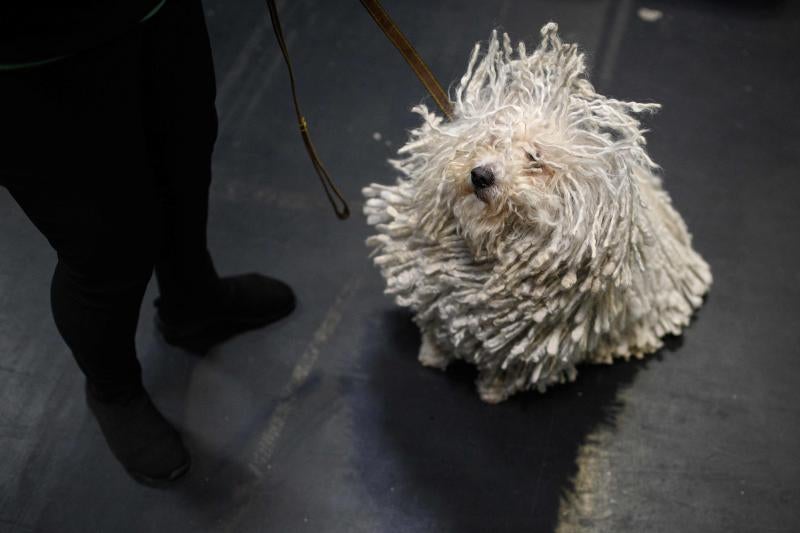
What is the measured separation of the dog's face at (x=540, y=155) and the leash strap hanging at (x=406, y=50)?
4cm

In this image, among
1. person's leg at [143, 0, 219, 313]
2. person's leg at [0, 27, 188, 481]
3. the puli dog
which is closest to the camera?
person's leg at [0, 27, 188, 481]

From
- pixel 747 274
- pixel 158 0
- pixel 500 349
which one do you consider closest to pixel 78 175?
pixel 158 0

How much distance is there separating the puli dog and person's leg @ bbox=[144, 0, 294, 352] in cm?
27

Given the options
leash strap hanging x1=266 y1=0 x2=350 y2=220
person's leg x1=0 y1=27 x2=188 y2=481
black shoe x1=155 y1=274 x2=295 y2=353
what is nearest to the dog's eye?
leash strap hanging x1=266 y1=0 x2=350 y2=220

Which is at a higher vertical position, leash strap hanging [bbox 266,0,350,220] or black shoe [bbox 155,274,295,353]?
leash strap hanging [bbox 266,0,350,220]

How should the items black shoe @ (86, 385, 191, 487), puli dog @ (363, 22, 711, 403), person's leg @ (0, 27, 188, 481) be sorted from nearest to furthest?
person's leg @ (0, 27, 188, 481) < puli dog @ (363, 22, 711, 403) < black shoe @ (86, 385, 191, 487)

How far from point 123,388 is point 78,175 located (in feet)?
1.66

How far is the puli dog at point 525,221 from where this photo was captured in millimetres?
1016

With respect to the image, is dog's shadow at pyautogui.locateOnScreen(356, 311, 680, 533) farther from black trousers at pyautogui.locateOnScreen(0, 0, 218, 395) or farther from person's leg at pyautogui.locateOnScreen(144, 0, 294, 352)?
black trousers at pyautogui.locateOnScreen(0, 0, 218, 395)

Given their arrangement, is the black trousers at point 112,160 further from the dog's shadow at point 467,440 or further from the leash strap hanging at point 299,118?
the dog's shadow at point 467,440

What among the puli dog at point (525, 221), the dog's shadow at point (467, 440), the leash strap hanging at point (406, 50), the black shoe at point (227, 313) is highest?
the leash strap hanging at point (406, 50)

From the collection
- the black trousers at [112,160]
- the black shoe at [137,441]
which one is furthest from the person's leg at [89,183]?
the black shoe at [137,441]

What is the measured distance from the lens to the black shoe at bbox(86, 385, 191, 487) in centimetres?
130

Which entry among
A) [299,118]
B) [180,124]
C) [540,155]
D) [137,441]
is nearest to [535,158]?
[540,155]
